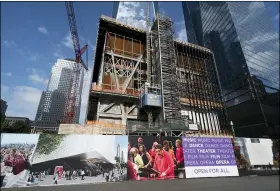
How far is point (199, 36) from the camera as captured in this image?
3991 inches

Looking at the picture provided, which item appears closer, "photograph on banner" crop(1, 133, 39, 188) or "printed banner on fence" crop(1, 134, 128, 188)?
"photograph on banner" crop(1, 133, 39, 188)

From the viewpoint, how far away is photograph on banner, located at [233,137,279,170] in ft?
67.8

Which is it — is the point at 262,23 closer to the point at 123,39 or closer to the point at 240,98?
the point at 240,98

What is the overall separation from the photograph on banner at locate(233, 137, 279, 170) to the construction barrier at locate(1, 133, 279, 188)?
0.13m

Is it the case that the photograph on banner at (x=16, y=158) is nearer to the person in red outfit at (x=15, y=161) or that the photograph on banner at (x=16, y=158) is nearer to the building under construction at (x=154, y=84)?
the person in red outfit at (x=15, y=161)

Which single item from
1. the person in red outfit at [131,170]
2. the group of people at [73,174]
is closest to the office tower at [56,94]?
the group of people at [73,174]

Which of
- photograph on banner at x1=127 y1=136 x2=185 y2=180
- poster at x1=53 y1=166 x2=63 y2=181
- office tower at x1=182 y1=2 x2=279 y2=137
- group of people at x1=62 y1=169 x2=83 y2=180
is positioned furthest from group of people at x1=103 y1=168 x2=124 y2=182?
office tower at x1=182 y1=2 x2=279 y2=137

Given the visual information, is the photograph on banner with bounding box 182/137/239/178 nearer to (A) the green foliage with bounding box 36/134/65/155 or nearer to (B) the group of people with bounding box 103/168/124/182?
(B) the group of people with bounding box 103/168/124/182

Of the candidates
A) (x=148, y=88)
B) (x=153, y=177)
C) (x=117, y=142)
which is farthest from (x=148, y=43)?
(x=153, y=177)

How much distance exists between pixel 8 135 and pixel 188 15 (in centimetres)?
13622

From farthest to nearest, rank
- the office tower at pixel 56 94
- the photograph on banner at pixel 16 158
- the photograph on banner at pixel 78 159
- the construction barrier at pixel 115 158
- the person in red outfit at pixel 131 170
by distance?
the office tower at pixel 56 94, the person in red outfit at pixel 131 170, the photograph on banner at pixel 78 159, the construction barrier at pixel 115 158, the photograph on banner at pixel 16 158

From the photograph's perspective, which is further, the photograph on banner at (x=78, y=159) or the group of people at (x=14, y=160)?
the photograph on banner at (x=78, y=159)

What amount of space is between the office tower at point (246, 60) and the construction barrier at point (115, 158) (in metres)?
31.0

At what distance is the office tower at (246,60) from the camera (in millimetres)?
47500
